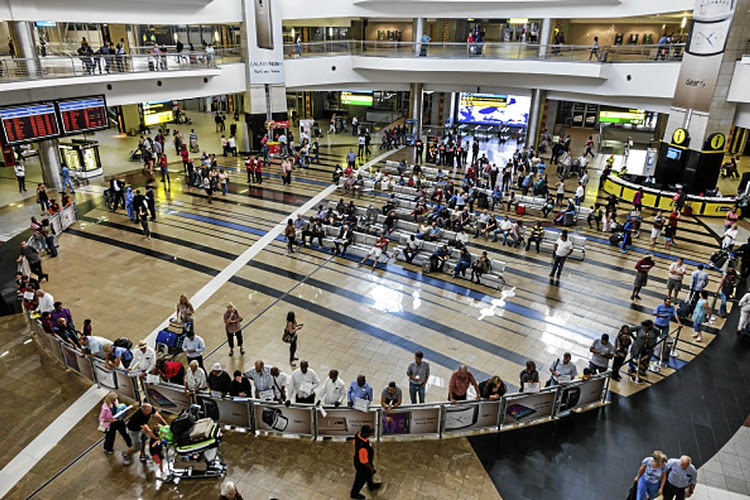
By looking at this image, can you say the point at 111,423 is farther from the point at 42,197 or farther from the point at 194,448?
the point at 42,197

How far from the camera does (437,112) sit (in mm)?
37094

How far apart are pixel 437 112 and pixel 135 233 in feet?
81.4

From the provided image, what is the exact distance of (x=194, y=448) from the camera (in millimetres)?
7590

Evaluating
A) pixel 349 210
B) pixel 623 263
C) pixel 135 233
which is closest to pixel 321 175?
pixel 349 210

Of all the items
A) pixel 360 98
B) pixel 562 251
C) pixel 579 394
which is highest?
pixel 360 98

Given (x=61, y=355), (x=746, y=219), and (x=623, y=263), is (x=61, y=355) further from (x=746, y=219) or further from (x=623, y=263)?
(x=746, y=219)

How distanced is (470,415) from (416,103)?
2653 cm

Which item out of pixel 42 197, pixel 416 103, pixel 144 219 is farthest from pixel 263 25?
pixel 144 219

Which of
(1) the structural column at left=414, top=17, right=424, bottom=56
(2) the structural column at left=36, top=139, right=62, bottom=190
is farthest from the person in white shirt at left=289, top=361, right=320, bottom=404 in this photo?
(1) the structural column at left=414, top=17, right=424, bottom=56

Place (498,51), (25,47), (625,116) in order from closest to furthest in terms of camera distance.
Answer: (25,47), (498,51), (625,116)

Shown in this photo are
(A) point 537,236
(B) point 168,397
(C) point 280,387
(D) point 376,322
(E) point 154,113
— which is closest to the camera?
(C) point 280,387

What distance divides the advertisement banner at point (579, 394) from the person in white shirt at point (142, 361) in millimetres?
7146

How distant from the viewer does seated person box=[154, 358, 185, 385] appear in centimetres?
890

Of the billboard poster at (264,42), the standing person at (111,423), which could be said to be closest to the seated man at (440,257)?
the standing person at (111,423)
